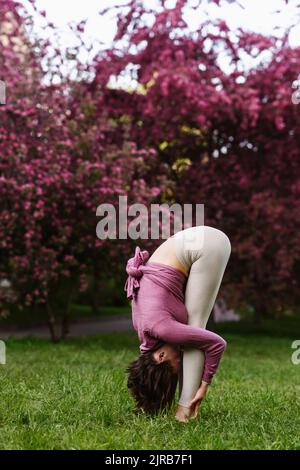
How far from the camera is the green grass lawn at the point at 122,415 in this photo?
3316mm

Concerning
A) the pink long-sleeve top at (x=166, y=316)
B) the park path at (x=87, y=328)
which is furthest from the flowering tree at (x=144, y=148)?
the pink long-sleeve top at (x=166, y=316)

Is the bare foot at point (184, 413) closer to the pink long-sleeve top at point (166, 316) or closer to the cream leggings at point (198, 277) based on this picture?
the cream leggings at point (198, 277)

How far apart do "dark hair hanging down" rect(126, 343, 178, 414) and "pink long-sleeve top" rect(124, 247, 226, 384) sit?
0.10m

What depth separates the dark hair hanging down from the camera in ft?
12.7

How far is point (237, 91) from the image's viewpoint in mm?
10602

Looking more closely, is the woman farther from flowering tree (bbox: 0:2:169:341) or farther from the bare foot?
flowering tree (bbox: 0:2:169:341)

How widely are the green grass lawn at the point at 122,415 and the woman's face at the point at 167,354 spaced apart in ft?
1.03

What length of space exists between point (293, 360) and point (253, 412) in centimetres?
545

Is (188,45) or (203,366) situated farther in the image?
(188,45)

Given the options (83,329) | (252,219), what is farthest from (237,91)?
(83,329)

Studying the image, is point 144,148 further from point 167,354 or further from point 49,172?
point 167,354

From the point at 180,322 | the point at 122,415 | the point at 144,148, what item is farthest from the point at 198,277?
the point at 144,148
